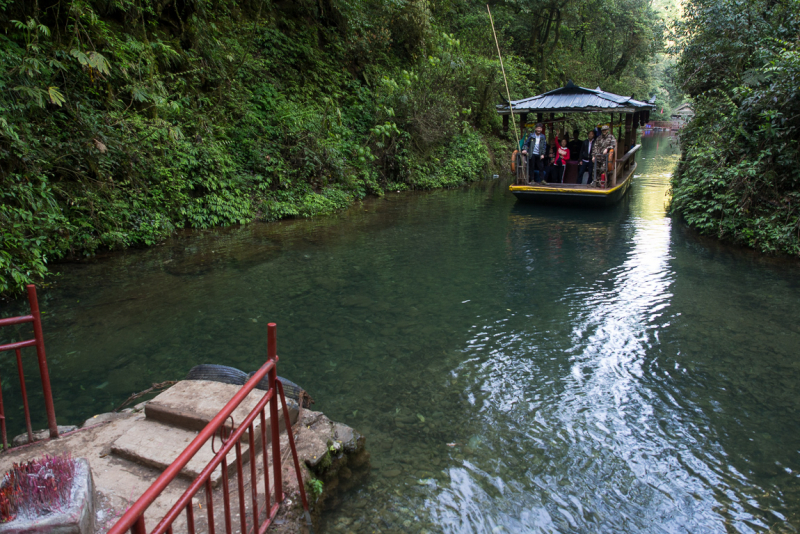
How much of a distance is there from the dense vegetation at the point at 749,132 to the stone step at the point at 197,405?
9.21 meters

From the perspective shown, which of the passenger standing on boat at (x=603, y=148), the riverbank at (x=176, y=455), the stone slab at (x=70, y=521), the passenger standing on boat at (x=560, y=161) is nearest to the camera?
the stone slab at (x=70, y=521)

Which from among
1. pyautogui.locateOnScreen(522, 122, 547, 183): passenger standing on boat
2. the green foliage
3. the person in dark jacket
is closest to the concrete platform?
the green foliage

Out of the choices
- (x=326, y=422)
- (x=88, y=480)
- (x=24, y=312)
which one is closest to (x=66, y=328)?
(x=24, y=312)

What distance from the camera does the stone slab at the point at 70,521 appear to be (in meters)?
1.87

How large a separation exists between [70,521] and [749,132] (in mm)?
11706

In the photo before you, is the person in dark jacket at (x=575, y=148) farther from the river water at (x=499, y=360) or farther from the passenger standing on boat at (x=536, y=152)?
the river water at (x=499, y=360)

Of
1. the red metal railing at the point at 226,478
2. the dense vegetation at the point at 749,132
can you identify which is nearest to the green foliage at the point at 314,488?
the red metal railing at the point at 226,478

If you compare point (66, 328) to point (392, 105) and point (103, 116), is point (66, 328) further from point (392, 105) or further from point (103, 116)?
point (392, 105)

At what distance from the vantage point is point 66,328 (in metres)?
5.91

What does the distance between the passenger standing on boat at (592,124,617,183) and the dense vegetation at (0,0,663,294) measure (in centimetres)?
593

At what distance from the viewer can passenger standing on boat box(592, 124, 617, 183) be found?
12883 millimetres

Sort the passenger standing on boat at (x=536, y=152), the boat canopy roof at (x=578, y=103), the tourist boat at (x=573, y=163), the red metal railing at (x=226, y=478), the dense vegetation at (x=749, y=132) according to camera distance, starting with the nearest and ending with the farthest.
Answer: the red metal railing at (x=226, y=478) < the dense vegetation at (x=749, y=132) < the boat canopy roof at (x=578, y=103) < the tourist boat at (x=573, y=163) < the passenger standing on boat at (x=536, y=152)

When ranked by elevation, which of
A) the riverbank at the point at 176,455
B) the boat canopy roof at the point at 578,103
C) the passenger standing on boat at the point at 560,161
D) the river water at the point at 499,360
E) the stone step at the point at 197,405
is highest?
the boat canopy roof at the point at 578,103

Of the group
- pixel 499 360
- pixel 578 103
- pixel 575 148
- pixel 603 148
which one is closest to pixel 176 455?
pixel 499 360
